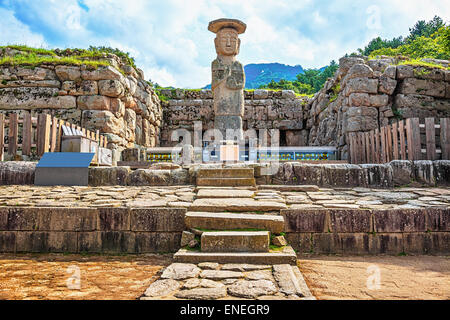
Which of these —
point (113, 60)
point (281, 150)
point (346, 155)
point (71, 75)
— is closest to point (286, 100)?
point (281, 150)

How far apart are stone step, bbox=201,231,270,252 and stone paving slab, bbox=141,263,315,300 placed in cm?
27

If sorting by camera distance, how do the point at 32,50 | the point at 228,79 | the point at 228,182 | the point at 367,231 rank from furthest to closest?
the point at 32,50
the point at 228,79
the point at 228,182
the point at 367,231

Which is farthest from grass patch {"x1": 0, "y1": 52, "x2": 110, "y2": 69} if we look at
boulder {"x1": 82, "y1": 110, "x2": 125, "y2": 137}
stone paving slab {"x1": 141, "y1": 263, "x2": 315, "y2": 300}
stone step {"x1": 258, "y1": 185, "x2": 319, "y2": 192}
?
stone paving slab {"x1": 141, "y1": 263, "x2": 315, "y2": 300}

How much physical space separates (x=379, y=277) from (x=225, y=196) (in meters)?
2.04

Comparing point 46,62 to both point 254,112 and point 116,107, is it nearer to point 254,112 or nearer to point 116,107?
point 116,107

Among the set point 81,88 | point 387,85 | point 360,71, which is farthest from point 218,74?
point 387,85

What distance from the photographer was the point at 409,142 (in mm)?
6062

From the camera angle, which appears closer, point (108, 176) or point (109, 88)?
point (108, 176)

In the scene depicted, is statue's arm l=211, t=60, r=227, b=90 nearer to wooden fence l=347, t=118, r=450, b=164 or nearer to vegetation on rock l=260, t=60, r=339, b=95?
wooden fence l=347, t=118, r=450, b=164

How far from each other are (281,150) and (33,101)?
7.82 m

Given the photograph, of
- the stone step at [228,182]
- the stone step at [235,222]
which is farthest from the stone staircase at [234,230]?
the stone step at [228,182]

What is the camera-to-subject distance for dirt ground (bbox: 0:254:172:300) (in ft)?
6.84

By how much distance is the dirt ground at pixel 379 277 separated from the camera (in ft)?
6.93
